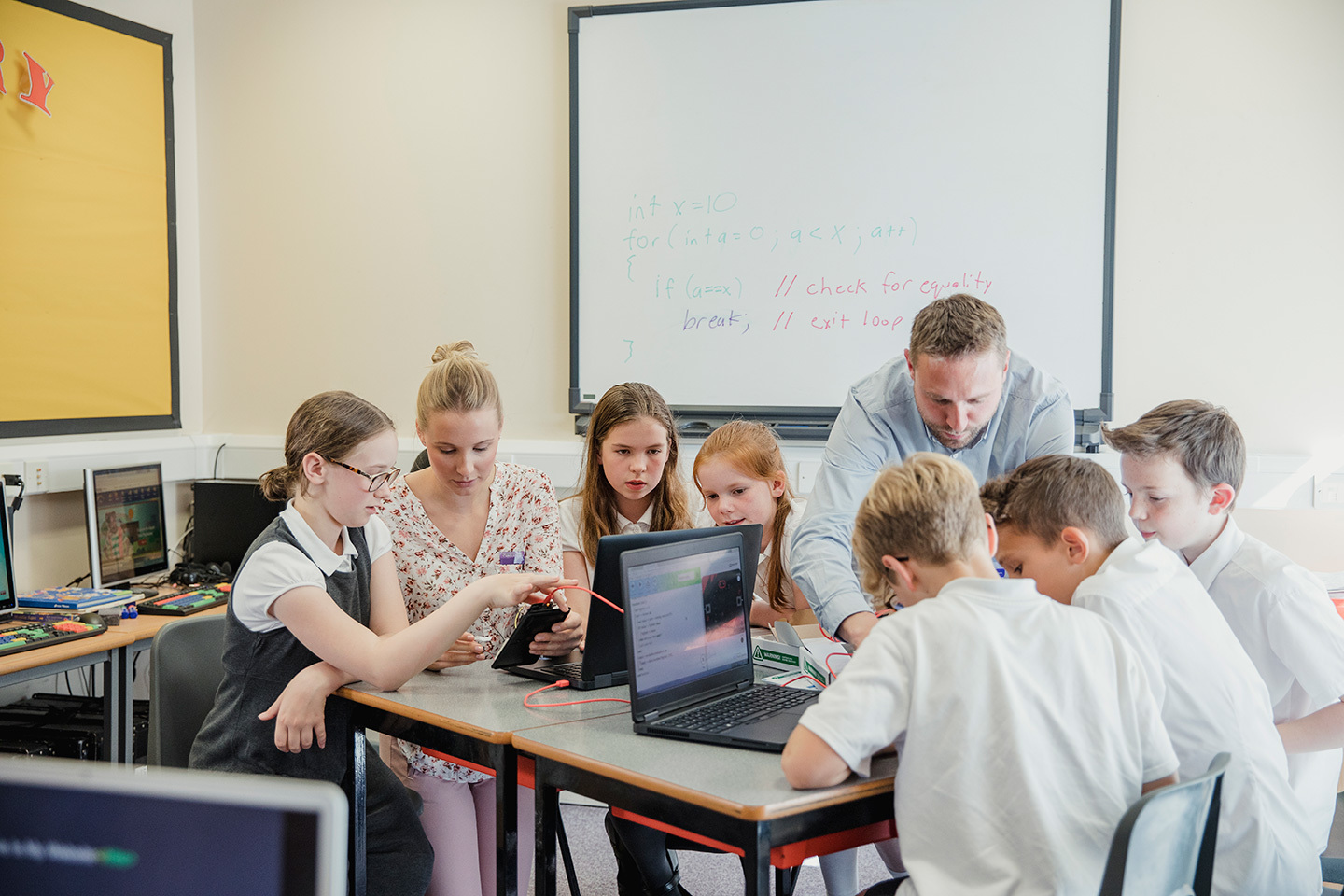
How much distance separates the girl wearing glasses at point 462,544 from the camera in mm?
2086

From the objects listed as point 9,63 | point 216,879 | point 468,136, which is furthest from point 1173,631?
point 9,63

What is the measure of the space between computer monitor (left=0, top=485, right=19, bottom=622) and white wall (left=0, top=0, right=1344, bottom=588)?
48 cm

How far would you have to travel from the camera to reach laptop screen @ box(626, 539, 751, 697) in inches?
61.7

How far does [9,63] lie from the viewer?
10.5 feet

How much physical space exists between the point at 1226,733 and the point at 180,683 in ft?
6.50

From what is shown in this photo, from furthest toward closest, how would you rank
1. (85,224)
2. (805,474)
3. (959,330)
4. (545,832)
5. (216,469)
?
(216,469) < (85,224) < (805,474) < (959,330) < (545,832)

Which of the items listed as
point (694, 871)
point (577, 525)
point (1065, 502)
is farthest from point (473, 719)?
point (694, 871)

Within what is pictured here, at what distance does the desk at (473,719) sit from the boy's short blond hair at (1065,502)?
0.73 metres

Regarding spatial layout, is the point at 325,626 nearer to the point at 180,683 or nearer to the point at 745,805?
the point at 180,683

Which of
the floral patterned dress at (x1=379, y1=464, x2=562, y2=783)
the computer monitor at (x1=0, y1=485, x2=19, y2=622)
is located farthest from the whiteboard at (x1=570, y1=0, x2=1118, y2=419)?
the computer monitor at (x1=0, y1=485, x2=19, y2=622)

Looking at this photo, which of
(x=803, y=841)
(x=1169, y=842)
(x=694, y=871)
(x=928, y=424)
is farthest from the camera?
(x=694, y=871)

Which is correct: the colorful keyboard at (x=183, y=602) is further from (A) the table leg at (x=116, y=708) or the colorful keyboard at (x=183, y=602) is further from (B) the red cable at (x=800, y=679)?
(B) the red cable at (x=800, y=679)

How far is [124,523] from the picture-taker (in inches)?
129

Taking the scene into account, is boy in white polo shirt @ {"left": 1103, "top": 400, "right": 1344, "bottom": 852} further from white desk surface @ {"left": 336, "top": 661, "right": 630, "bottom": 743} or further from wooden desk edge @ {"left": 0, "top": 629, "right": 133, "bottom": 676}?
→ wooden desk edge @ {"left": 0, "top": 629, "right": 133, "bottom": 676}
